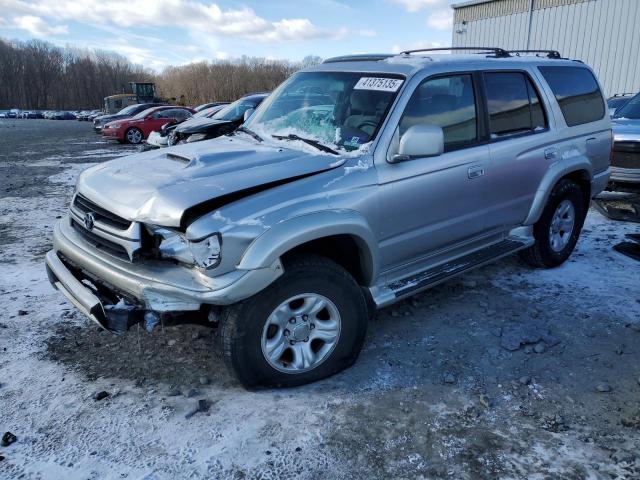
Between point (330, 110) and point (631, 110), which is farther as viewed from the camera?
point (631, 110)

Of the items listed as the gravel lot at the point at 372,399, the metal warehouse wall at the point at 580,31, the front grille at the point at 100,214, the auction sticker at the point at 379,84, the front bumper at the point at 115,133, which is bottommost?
the gravel lot at the point at 372,399

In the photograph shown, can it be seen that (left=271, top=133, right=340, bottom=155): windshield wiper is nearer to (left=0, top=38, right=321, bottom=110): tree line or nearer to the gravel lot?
the gravel lot

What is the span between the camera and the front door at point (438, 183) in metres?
3.31

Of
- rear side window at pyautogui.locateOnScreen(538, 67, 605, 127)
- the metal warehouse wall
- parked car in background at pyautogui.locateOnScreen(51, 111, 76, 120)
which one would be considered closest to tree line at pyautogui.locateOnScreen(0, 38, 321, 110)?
parked car in background at pyautogui.locateOnScreen(51, 111, 76, 120)

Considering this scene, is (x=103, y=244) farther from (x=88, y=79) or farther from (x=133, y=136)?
(x=88, y=79)

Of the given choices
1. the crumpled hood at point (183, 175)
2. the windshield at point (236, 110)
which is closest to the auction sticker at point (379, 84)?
the crumpled hood at point (183, 175)

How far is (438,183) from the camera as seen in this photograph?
3.53 meters

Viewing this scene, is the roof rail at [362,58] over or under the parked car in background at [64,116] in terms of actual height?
over

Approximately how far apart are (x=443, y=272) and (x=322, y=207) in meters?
1.32

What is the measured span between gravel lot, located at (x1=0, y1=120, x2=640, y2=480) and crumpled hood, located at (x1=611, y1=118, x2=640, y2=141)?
13.6ft

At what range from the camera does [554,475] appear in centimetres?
240

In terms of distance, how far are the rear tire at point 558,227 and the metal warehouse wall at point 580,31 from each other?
72.8 ft

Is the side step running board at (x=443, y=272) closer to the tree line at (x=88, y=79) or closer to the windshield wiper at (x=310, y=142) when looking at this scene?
the windshield wiper at (x=310, y=142)

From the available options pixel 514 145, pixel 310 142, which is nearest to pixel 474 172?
pixel 514 145
